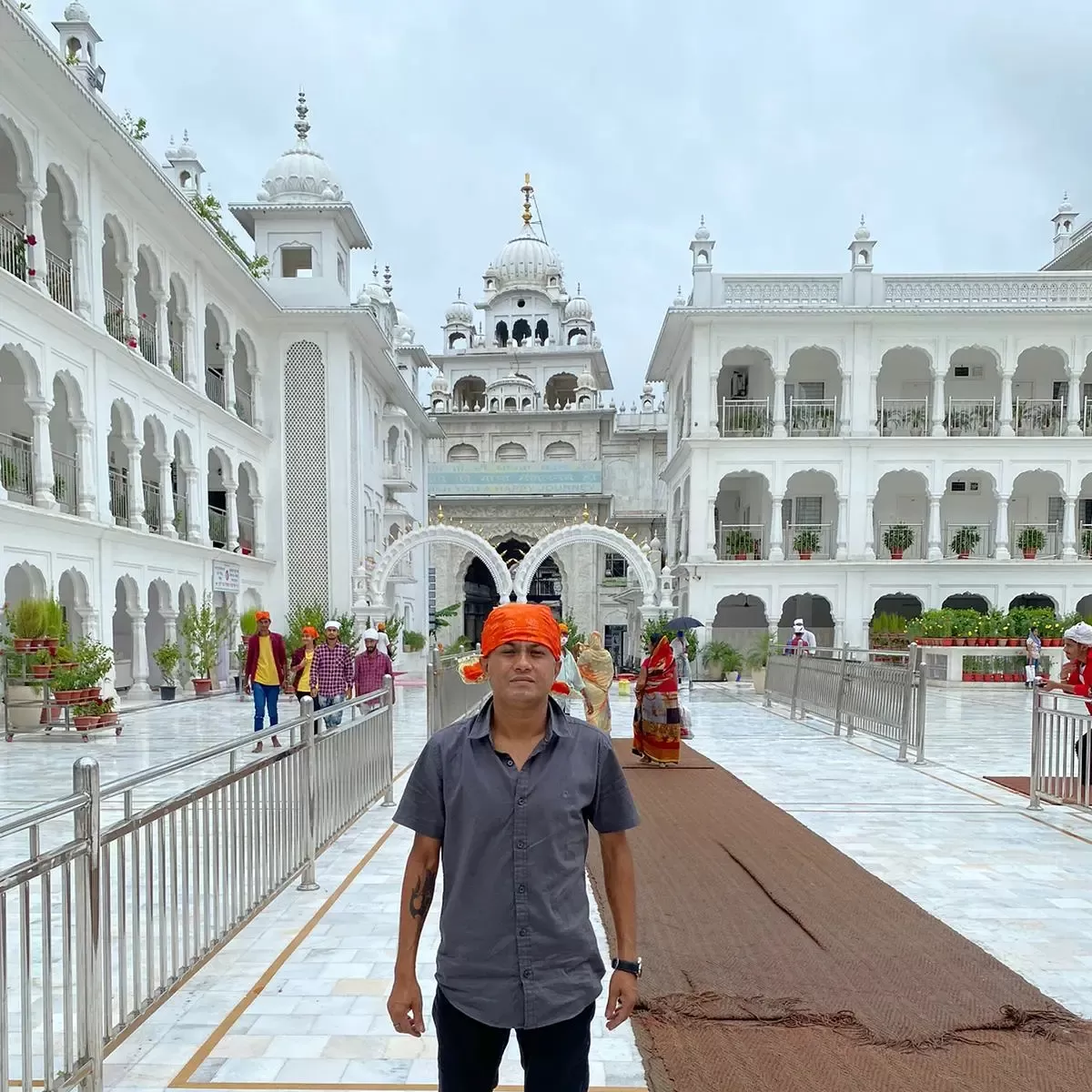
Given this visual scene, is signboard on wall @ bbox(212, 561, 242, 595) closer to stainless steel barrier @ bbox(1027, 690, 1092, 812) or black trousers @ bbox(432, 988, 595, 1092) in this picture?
stainless steel barrier @ bbox(1027, 690, 1092, 812)

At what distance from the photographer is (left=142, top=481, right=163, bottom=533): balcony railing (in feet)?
64.0

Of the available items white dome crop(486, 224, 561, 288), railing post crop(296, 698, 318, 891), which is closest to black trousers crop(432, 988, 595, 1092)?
railing post crop(296, 698, 318, 891)

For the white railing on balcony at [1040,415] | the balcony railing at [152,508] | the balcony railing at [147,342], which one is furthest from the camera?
the white railing on balcony at [1040,415]

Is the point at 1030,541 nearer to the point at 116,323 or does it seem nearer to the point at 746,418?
the point at 746,418

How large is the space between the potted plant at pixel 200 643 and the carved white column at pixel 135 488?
84.6 inches

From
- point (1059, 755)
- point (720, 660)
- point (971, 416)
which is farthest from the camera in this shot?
point (971, 416)

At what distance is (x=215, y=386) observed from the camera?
2381 cm

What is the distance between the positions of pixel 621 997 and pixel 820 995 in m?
2.13

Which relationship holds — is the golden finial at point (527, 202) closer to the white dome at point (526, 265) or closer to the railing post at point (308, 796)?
the white dome at point (526, 265)

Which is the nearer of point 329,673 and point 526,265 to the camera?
point 329,673

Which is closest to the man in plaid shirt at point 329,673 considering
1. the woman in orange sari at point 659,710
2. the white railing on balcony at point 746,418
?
the woman in orange sari at point 659,710

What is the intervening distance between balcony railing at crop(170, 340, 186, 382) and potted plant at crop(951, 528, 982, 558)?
2084 cm

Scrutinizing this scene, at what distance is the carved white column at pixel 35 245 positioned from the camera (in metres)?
14.0

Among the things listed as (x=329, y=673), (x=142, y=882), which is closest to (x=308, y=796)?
(x=142, y=882)
